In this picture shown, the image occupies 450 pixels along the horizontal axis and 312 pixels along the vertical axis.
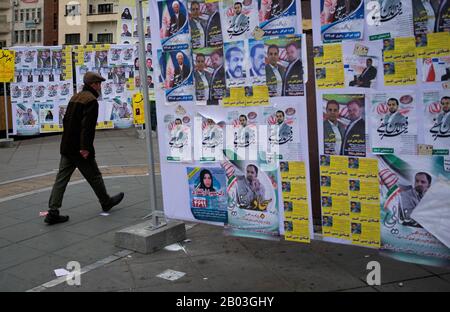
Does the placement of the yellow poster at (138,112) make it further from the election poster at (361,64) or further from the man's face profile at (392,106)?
the man's face profile at (392,106)

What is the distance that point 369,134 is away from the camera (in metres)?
3.76

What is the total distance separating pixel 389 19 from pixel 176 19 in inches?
76.4

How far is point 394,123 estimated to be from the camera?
3646 mm

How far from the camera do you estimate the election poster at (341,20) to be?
3.65 metres

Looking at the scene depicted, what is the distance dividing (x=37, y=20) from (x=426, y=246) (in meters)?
77.1

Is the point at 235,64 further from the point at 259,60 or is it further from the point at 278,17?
the point at 278,17

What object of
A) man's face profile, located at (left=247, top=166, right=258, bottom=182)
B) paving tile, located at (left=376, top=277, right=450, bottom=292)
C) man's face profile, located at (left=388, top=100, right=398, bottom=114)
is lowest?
paving tile, located at (left=376, top=277, right=450, bottom=292)

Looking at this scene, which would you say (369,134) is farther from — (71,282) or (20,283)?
(20,283)

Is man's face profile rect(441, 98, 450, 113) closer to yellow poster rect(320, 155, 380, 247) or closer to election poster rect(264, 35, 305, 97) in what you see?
yellow poster rect(320, 155, 380, 247)

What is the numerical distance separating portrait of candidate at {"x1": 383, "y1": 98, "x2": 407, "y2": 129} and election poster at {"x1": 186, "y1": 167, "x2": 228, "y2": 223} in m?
1.57

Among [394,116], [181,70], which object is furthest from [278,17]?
[394,116]

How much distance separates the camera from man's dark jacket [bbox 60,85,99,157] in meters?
5.92

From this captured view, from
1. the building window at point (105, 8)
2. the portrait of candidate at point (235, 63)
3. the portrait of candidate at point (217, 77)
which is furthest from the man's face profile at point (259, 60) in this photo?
the building window at point (105, 8)

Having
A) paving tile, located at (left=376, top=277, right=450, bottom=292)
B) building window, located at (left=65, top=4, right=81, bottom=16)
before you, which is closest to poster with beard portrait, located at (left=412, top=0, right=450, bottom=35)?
paving tile, located at (left=376, top=277, right=450, bottom=292)
